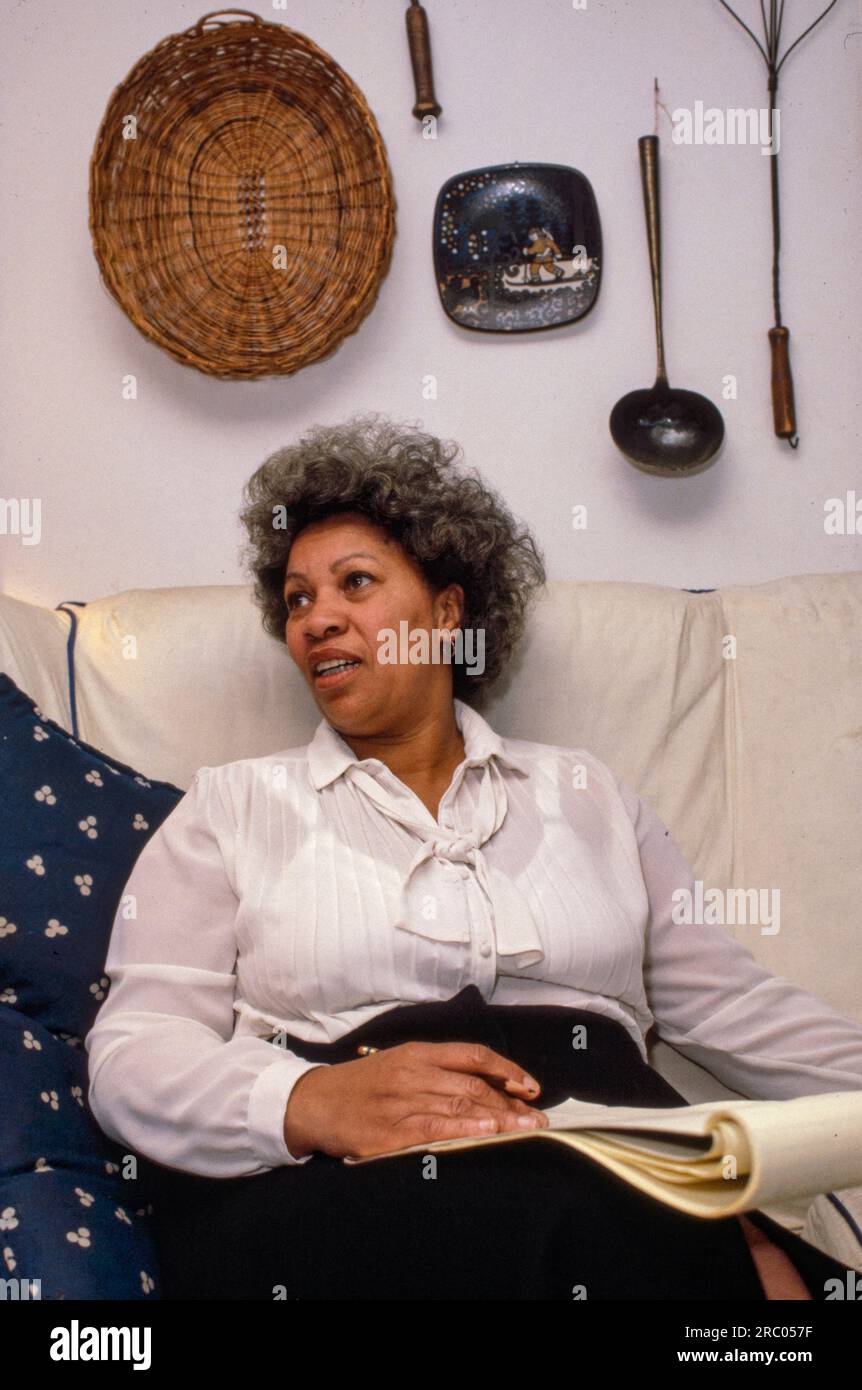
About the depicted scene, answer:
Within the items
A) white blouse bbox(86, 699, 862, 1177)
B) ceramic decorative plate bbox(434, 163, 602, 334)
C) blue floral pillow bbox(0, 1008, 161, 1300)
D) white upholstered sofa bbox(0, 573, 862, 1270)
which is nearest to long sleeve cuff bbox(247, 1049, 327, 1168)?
white blouse bbox(86, 699, 862, 1177)

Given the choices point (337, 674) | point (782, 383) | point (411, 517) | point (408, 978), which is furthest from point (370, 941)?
point (782, 383)

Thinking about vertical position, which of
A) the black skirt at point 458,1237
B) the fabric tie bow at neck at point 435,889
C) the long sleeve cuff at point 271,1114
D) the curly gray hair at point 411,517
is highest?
the curly gray hair at point 411,517

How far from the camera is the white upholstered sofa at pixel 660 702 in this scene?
59.7 inches

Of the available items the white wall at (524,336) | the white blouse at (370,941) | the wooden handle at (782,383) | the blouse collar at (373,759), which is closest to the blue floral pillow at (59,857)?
the white blouse at (370,941)

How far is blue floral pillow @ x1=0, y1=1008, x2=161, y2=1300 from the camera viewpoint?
0.88 m

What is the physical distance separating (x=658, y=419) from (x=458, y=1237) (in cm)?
129

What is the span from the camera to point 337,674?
1338 millimetres

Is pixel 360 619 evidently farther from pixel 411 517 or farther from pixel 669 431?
pixel 669 431

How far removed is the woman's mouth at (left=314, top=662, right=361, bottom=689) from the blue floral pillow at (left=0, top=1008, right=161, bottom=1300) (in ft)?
1.48

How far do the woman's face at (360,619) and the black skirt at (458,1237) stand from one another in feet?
1.66

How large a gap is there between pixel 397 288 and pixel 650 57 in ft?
1.76

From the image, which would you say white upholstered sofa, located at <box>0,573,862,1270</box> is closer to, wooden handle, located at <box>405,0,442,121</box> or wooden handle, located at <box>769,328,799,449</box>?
wooden handle, located at <box>769,328,799,449</box>

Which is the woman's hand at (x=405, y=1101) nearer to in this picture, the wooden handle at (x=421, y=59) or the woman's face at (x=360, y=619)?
the woman's face at (x=360, y=619)
